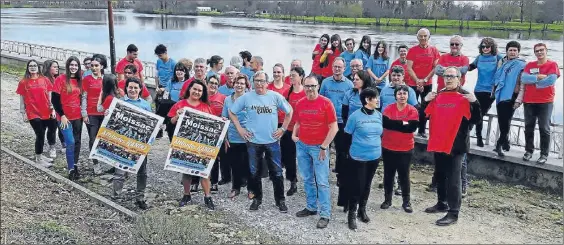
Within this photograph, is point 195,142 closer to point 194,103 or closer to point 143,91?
point 194,103

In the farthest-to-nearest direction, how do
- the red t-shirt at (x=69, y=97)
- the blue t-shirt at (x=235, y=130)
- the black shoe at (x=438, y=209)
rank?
the red t-shirt at (x=69, y=97) < the blue t-shirt at (x=235, y=130) < the black shoe at (x=438, y=209)

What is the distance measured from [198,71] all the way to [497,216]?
4.05m

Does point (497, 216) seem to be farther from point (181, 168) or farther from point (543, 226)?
point (181, 168)

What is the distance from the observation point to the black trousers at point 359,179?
570cm

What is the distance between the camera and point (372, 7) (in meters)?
28.2

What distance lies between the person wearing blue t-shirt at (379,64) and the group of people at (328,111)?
2cm

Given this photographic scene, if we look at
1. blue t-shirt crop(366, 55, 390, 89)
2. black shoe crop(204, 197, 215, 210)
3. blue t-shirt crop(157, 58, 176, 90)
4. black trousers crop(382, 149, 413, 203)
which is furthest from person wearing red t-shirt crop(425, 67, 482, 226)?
blue t-shirt crop(157, 58, 176, 90)

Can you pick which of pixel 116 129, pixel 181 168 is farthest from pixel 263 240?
pixel 116 129

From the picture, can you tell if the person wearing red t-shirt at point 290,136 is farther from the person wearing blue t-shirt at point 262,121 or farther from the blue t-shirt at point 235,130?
the blue t-shirt at point 235,130

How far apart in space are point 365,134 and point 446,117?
90 centimetres

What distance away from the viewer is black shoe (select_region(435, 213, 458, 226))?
19.2 ft

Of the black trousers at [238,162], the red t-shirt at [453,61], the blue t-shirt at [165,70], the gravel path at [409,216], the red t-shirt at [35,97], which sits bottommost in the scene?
the gravel path at [409,216]

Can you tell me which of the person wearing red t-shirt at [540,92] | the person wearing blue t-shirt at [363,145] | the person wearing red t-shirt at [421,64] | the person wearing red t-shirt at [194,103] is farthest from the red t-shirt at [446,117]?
the person wearing red t-shirt at [194,103]

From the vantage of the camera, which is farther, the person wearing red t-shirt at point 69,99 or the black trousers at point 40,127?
the black trousers at point 40,127
